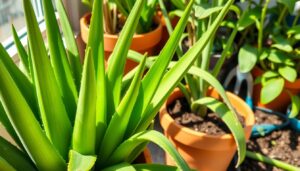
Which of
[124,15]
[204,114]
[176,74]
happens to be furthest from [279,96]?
[176,74]

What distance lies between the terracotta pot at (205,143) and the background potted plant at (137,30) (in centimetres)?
28

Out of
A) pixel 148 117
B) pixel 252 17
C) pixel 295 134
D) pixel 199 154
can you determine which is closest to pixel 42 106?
pixel 148 117

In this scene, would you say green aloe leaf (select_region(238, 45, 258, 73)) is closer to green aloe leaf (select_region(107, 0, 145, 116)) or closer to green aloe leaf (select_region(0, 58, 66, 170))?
green aloe leaf (select_region(107, 0, 145, 116))

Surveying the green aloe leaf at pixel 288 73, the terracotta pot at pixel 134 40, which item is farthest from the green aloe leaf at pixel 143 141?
the green aloe leaf at pixel 288 73

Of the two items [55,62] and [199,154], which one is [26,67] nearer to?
[55,62]

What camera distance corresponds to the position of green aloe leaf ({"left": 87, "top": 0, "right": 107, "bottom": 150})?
1.92 ft

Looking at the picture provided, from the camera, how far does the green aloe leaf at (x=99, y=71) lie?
584mm

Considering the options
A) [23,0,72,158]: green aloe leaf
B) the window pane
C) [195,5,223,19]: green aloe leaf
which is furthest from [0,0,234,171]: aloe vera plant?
the window pane

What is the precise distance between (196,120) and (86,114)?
496mm

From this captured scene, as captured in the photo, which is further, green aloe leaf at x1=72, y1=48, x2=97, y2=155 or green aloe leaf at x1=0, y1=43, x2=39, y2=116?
green aloe leaf at x1=0, y1=43, x2=39, y2=116

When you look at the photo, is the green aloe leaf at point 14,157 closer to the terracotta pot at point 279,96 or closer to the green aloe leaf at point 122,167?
the green aloe leaf at point 122,167

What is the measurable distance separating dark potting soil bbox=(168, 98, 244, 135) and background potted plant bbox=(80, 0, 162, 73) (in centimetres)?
25

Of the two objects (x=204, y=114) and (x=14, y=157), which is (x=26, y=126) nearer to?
(x=14, y=157)

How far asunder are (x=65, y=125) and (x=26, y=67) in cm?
15
